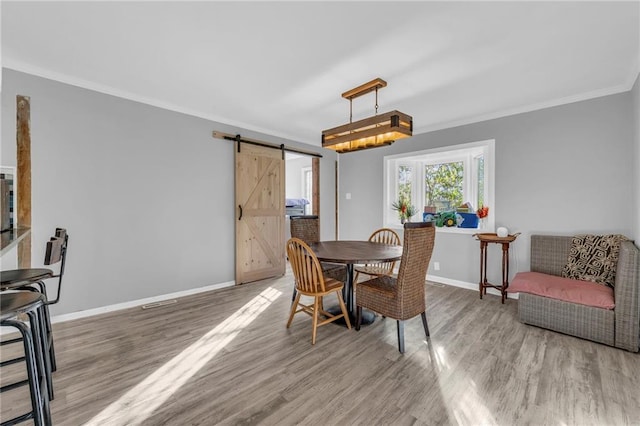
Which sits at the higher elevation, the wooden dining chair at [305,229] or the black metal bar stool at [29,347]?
the wooden dining chair at [305,229]

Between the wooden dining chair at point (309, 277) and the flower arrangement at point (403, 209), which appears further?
the flower arrangement at point (403, 209)

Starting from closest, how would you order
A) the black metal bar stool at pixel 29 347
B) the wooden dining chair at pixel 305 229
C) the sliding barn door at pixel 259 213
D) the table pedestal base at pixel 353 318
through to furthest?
the black metal bar stool at pixel 29 347 < the table pedestal base at pixel 353 318 < the wooden dining chair at pixel 305 229 < the sliding barn door at pixel 259 213

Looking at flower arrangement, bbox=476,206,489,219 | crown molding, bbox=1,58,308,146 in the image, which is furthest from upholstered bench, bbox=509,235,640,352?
crown molding, bbox=1,58,308,146

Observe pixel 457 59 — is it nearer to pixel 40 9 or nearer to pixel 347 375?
pixel 347 375

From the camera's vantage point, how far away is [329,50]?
7.45ft

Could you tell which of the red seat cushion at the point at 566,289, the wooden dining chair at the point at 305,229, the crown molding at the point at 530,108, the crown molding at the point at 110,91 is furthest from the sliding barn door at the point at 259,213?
the red seat cushion at the point at 566,289

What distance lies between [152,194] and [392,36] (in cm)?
310

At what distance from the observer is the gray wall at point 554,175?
299 centimetres

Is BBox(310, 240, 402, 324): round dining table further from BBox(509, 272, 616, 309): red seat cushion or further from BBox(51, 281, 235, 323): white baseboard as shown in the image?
BBox(51, 281, 235, 323): white baseboard

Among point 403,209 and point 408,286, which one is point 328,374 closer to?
point 408,286

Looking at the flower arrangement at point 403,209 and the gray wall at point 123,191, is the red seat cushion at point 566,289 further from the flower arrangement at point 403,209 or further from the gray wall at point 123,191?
the gray wall at point 123,191

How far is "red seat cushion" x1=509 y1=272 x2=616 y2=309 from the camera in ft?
7.97

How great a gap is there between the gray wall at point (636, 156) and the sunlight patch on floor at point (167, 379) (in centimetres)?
391

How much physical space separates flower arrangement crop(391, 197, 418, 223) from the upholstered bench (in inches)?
79.7
